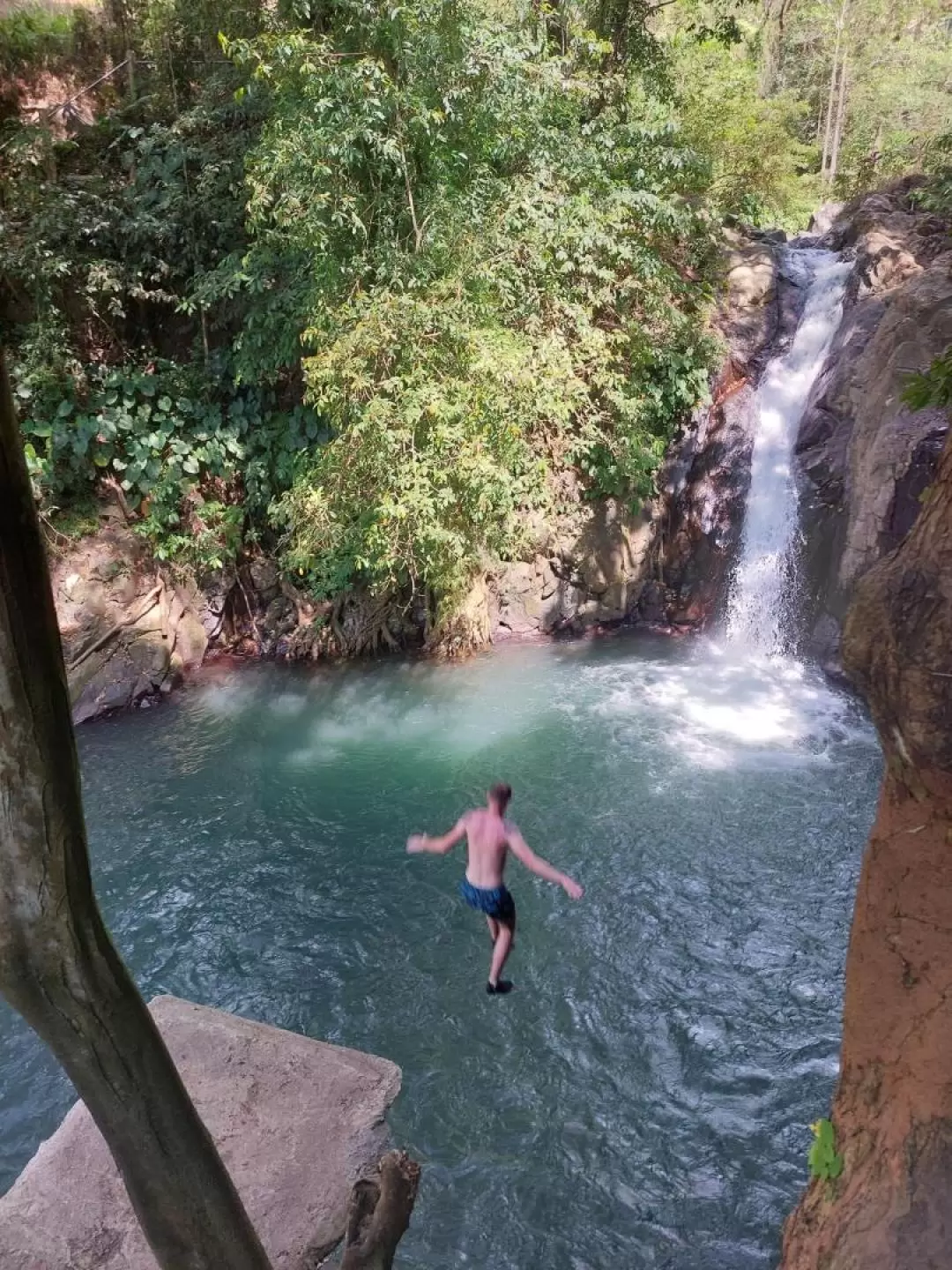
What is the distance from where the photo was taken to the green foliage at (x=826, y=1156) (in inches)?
142

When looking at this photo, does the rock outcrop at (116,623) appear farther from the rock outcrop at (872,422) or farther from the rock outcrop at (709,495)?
the rock outcrop at (872,422)

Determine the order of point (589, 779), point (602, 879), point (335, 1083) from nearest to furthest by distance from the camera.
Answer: point (335, 1083) < point (602, 879) < point (589, 779)

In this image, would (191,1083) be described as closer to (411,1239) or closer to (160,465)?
(411,1239)

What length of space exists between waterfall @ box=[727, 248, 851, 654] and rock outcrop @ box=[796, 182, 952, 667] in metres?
0.34

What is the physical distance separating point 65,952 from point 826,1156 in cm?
341

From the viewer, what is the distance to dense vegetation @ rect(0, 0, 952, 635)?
8.88 metres

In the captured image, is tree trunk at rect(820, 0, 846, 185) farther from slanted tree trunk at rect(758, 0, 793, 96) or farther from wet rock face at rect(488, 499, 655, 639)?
wet rock face at rect(488, 499, 655, 639)

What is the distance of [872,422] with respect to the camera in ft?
33.7

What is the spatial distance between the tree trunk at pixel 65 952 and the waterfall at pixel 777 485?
10.6 m

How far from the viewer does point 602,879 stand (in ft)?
23.5

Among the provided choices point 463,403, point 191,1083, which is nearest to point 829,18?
point 463,403

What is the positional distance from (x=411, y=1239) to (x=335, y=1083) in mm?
1008

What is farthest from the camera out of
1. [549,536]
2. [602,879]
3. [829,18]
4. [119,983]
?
[829,18]

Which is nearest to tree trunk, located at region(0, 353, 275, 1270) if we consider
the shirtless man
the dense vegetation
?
the shirtless man
